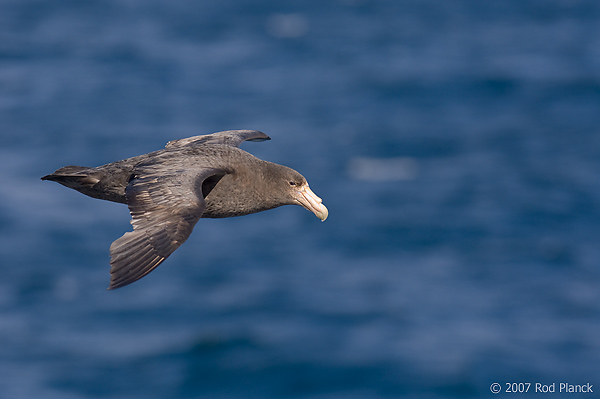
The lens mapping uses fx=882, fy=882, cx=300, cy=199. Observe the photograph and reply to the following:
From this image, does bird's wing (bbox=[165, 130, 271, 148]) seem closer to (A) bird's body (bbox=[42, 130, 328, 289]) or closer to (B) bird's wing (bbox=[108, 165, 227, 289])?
(A) bird's body (bbox=[42, 130, 328, 289])

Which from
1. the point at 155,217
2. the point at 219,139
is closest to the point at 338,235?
the point at 219,139

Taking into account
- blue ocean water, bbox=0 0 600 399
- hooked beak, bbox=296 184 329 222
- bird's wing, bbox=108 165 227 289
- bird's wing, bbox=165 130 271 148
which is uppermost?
blue ocean water, bbox=0 0 600 399

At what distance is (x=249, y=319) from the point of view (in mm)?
64750

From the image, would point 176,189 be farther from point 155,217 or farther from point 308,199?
point 308,199

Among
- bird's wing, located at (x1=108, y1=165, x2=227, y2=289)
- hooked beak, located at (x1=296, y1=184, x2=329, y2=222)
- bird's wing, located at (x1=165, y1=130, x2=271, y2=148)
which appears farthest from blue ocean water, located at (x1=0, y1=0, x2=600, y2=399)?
bird's wing, located at (x1=108, y1=165, x2=227, y2=289)

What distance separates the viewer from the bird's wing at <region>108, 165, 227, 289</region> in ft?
32.6

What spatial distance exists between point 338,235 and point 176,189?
5927 cm

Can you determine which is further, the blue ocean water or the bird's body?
the blue ocean water

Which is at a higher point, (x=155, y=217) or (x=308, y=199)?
(x=308, y=199)

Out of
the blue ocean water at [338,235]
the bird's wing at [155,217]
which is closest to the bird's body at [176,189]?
the bird's wing at [155,217]

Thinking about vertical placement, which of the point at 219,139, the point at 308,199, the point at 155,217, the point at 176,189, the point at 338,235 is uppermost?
the point at 338,235

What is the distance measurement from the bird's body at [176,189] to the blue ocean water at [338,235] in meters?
45.8

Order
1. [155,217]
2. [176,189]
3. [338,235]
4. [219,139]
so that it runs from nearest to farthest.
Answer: [155,217]
[176,189]
[219,139]
[338,235]

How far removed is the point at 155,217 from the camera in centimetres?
1054
